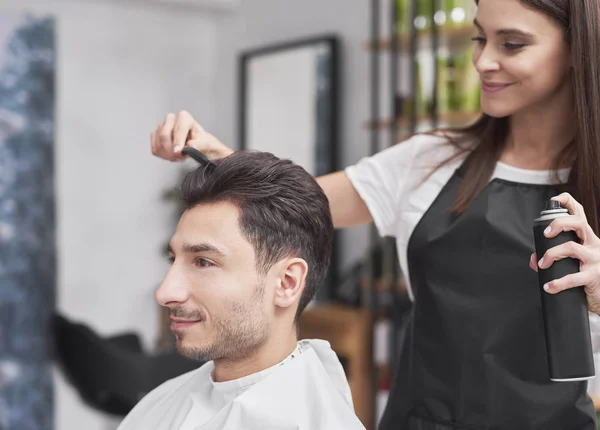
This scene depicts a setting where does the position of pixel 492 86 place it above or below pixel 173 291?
above

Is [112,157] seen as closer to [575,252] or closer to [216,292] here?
[216,292]

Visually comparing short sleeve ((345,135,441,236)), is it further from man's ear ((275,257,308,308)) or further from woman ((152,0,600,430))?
man's ear ((275,257,308,308))

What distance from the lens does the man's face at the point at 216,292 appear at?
127 centimetres

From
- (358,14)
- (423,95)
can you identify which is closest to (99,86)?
(358,14)

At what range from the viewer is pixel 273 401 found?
1.28 m

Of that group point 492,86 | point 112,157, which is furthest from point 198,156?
point 112,157

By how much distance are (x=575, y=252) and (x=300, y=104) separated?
3348 millimetres

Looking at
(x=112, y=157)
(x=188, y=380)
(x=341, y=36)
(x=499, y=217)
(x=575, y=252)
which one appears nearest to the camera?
(x=575, y=252)

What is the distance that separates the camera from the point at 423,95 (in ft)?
11.7

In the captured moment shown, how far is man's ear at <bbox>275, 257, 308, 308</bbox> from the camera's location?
132 cm

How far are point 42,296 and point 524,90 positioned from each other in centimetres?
352

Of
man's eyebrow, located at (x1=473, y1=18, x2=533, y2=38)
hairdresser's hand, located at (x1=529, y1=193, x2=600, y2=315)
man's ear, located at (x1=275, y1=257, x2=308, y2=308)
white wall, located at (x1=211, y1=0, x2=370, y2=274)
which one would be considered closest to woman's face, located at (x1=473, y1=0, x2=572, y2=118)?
man's eyebrow, located at (x1=473, y1=18, x2=533, y2=38)

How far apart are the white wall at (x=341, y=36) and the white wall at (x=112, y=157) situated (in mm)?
398

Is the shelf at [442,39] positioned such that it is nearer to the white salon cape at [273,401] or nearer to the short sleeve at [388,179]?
the short sleeve at [388,179]
